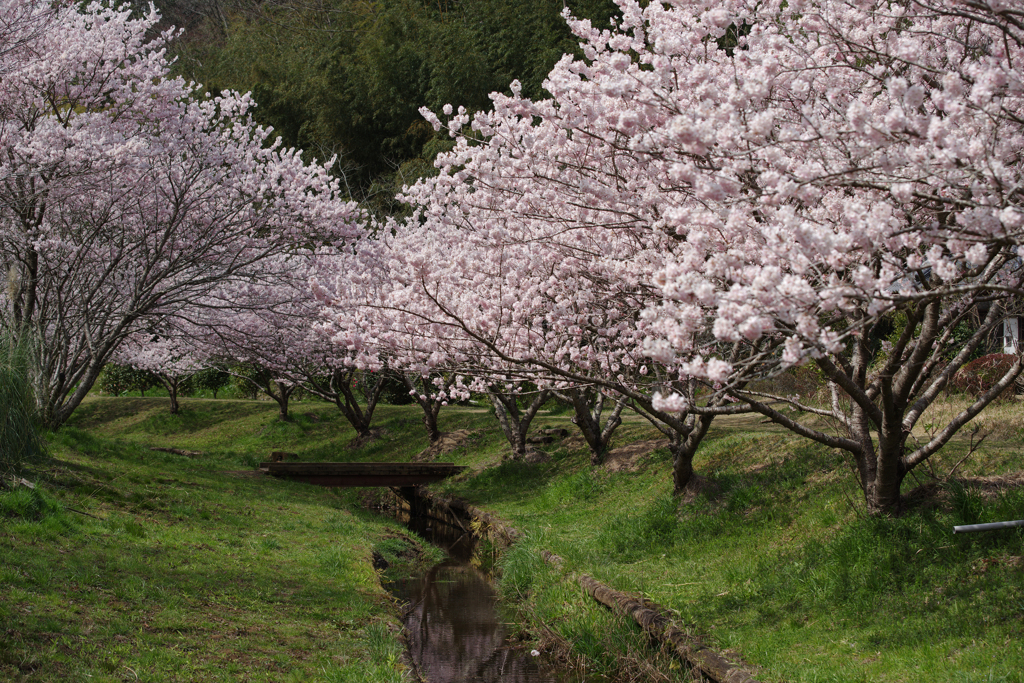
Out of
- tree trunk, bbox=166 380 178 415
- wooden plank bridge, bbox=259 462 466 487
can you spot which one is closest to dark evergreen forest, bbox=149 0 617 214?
tree trunk, bbox=166 380 178 415

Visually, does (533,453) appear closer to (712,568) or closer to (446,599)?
(446,599)

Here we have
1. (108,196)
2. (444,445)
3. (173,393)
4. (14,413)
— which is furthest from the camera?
(173,393)

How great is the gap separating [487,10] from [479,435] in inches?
634

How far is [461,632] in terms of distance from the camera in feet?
26.7

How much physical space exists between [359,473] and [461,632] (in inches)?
292

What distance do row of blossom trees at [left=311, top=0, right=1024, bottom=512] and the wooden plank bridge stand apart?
6868 millimetres

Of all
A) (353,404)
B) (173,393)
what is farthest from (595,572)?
(173,393)

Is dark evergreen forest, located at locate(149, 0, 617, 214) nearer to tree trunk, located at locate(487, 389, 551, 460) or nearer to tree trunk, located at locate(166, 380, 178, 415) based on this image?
tree trunk, located at locate(166, 380, 178, 415)

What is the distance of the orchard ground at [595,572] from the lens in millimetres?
4910

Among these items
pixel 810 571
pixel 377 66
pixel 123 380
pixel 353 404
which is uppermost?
pixel 377 66

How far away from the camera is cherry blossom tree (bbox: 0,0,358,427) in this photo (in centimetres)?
1021

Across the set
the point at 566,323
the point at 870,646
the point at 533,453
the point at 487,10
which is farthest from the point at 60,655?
the point at 487,10

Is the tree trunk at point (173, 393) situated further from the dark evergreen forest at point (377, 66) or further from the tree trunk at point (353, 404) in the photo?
the dark evergreen forest at point (377, 66)

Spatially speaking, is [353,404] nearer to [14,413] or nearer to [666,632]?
[14,413]
